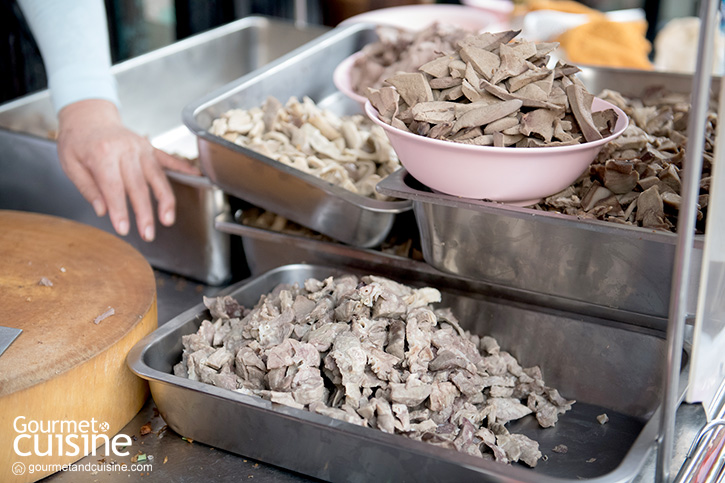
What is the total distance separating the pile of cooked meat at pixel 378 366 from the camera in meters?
0.80

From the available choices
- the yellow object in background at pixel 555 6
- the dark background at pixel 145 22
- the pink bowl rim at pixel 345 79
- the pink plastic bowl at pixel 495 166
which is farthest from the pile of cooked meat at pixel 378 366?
the yellow object in background at pixel 555 6

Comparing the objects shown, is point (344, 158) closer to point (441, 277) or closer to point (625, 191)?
point (441, 277)

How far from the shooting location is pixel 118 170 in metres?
1.17

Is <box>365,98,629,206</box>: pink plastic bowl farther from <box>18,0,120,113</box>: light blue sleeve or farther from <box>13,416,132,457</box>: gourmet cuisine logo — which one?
<box>18,0,120,113</box>: light blue sleeve

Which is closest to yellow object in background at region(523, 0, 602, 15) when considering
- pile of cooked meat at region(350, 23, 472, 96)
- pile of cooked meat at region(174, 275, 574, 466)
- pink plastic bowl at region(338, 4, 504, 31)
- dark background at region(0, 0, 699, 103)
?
pink plastic bowl at region(338, 4, 504, 31)

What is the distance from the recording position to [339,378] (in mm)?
818

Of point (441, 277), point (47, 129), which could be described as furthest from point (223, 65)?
point (441, 277)

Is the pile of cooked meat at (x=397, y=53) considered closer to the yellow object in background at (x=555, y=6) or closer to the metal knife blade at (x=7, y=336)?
the metal knife blade at (x=7, y=336)

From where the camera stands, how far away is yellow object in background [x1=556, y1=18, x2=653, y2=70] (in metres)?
1.95

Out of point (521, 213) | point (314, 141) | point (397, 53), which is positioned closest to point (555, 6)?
point (397, 53)

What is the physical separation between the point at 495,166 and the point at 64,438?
0.59 meters

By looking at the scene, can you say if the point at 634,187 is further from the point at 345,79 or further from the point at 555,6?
the point at 555,6

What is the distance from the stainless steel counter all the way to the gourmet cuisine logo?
1 centimetres

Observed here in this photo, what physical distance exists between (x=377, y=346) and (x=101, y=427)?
35cm
